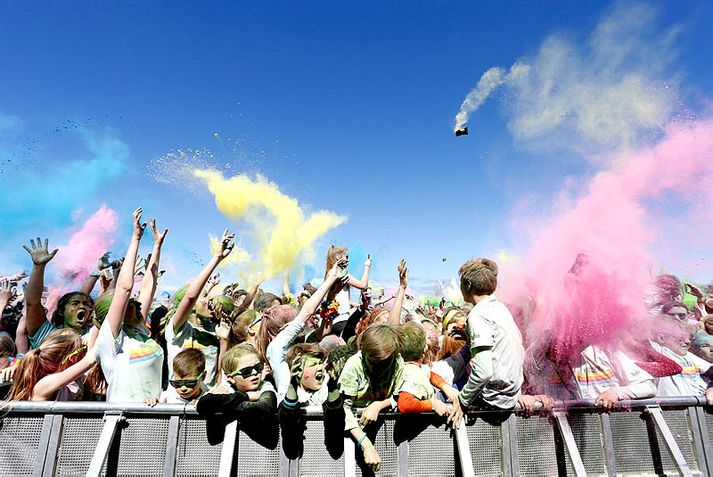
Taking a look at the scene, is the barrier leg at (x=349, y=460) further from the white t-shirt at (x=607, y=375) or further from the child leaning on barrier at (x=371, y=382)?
the white t-shirt at (x=607, y=375)

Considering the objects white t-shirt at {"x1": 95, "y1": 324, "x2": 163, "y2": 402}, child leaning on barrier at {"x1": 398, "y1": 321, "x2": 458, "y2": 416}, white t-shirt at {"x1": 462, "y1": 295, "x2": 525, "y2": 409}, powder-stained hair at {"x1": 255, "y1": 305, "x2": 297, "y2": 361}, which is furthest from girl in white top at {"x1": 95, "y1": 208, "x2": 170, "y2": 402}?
white t-shirt at {"x1": 462, "y1": 295, "x2": 525, "y2": 409}

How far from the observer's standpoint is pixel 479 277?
3.18 metres

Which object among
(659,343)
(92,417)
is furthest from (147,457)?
(659,343)

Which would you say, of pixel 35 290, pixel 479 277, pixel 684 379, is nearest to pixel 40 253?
pixel 35 290

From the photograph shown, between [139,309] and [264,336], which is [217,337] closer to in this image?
[264,336]

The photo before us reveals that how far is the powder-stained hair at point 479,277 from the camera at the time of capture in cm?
317

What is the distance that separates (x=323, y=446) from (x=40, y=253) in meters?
3.95

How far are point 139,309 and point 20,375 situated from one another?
88 cm

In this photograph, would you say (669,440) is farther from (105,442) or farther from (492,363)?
(105,442)

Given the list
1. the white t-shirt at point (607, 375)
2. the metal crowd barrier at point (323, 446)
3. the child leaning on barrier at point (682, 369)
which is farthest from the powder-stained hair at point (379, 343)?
the child leaning on barrier at point (682, 369)

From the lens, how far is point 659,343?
391 centimetres

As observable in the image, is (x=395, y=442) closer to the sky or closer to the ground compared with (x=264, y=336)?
closer to the ground

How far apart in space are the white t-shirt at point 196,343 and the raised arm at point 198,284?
0.17 m

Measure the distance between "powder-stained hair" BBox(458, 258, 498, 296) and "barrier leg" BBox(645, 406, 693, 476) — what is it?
4.96ft
